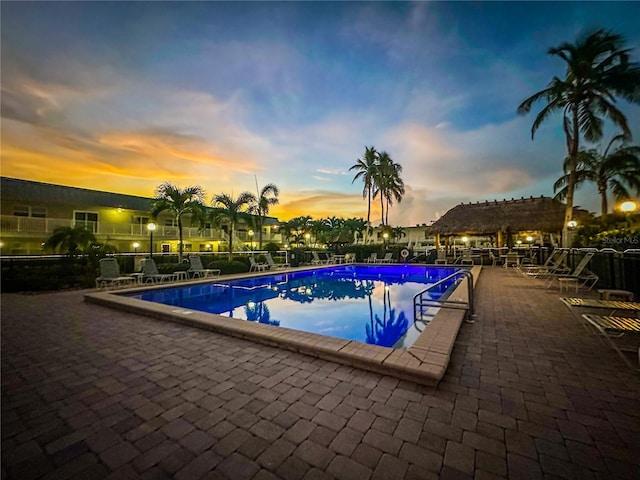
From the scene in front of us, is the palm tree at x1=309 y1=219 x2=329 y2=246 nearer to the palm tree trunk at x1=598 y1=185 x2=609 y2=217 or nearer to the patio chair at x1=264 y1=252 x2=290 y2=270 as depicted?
the patio chair at x1=264 y1=252 x2=290 y2=270

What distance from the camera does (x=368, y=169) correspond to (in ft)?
82.2

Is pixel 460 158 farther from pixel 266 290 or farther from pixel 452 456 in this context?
pixel 452 456

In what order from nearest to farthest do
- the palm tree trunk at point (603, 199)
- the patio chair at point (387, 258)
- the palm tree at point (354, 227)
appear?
the palm tree trunk at point (603, 199) → the patio chair at point (387, 258) → the palm tree at point (354, 227)

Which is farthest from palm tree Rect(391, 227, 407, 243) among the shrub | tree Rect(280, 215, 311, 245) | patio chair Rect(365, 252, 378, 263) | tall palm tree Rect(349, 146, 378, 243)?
the shrub

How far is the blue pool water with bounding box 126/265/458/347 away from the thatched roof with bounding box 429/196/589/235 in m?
12.4

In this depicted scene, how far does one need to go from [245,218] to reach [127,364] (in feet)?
45.9

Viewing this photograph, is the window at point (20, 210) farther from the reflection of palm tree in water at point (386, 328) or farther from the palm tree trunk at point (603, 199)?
the palm tree trunk at point (603, 199)

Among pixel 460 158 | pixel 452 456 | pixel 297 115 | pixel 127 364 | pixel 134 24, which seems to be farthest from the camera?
pixel 460 158

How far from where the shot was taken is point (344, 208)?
115 ft

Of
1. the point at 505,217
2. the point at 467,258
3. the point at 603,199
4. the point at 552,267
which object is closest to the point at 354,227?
the point at 505,217

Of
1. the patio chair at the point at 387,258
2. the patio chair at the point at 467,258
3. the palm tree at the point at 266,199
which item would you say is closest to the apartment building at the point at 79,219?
the palm tree at the point at 266,199

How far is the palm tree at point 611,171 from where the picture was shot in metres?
15.3

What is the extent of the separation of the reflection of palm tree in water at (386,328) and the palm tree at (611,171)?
586 inches

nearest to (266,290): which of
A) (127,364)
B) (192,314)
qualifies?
(192,314)
